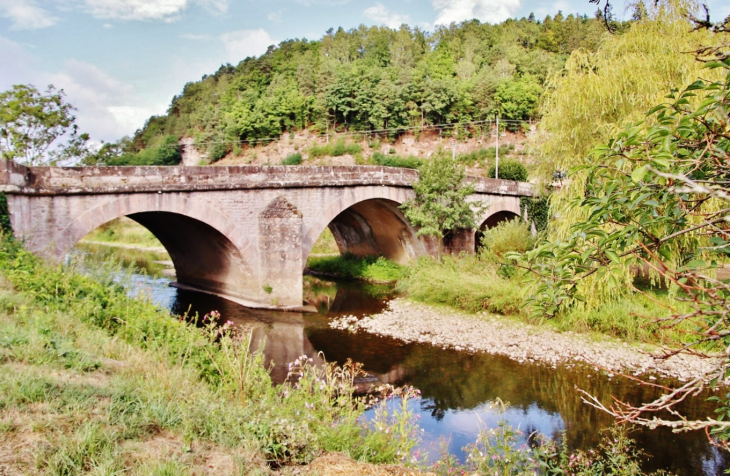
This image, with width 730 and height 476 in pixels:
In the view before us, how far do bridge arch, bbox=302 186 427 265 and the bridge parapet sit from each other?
17.4 inches

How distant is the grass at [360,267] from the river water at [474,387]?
5.53m

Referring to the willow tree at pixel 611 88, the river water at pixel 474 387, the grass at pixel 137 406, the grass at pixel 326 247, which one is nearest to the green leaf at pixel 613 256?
the grass at pixel 137 406

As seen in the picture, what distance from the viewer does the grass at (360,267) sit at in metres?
19.4

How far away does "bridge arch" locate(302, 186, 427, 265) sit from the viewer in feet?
52.8

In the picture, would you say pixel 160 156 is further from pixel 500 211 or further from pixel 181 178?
pixel 181 178

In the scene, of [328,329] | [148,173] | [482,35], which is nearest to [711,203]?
[328,329]

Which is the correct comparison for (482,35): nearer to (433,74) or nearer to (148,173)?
(433,74)

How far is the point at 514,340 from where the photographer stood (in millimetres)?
10852

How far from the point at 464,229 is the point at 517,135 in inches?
1106

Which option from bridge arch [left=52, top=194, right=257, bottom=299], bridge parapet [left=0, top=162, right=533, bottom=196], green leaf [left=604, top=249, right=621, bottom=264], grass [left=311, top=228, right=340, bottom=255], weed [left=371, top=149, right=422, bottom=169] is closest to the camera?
green leaf [left=604, top=249, right=621, bottom=264]

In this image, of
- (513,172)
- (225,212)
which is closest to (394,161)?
(513,172)

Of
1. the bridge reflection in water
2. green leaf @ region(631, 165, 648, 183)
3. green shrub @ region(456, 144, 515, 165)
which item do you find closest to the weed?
green shrub @ region(456, 144, 515, 165)

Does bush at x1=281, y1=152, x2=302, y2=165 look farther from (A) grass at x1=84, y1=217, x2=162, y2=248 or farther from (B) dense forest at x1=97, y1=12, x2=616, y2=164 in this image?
(A) grass at x1=84, y1=217, x2=162, y2=248

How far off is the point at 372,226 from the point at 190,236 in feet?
24.2
